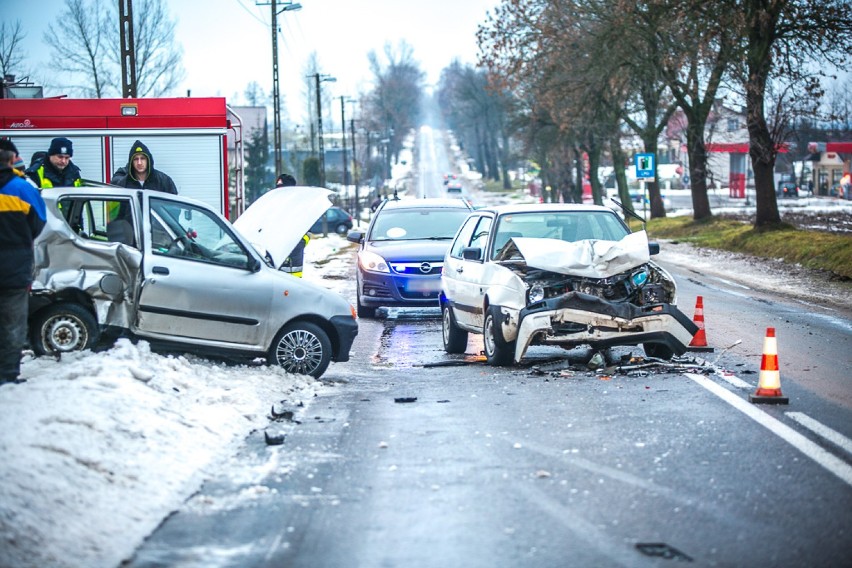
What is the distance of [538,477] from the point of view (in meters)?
6.61

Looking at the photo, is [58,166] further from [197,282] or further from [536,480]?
[536,480]

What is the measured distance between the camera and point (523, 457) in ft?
23.4

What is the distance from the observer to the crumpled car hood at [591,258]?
10.9 meters

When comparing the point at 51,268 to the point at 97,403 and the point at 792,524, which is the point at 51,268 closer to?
the point at 97,403

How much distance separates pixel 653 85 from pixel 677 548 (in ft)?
126

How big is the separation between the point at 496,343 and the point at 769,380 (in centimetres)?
306

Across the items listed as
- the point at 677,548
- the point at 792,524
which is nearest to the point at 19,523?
the point at 677,548

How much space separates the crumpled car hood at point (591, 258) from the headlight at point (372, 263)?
593 cm

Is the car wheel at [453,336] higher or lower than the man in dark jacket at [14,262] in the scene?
lower

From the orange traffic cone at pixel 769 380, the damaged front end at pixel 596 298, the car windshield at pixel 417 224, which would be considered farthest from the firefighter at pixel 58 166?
the orange traffic cone at pixel 769 380

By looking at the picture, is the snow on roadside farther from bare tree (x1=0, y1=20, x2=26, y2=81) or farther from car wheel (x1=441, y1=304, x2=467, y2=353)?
bare tree (x1=0, y1=20, x2=26, y2=81)

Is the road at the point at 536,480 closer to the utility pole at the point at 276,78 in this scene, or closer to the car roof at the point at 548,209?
the car roof at the point at 548,209

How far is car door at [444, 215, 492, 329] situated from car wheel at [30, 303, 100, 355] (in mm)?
4032

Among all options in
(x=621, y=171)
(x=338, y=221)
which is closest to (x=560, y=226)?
(x=621, y=171)
